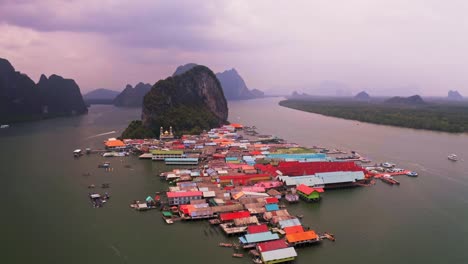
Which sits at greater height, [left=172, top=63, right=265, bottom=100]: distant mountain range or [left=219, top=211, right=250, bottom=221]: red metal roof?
[left=172, top=63, right=265, bottom=100]: distant mountain range

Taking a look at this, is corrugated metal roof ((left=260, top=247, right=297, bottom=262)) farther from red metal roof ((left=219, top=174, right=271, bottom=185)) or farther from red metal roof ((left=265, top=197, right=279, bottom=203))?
red metal roof ((left=219, top=174, right=271, bottom=185))

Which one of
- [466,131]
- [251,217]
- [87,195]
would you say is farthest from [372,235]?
[466,131]

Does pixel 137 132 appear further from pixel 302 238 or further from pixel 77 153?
pixel 302 238

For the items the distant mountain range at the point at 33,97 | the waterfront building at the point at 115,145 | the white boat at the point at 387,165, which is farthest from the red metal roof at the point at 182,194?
the distant mountain range at the point at 33,97

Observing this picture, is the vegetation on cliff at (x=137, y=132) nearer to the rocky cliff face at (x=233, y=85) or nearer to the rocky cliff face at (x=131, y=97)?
the rocky cliff face at (x=131, y=97)

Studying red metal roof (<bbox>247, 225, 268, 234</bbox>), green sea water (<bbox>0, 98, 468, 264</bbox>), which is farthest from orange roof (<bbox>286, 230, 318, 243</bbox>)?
red metal roof (<bbox>247, 225, 268, 234</bbox>)

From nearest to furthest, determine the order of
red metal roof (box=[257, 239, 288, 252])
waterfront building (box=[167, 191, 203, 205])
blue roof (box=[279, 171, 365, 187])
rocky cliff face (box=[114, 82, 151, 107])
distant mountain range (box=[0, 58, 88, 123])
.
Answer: red metal roof (box=[257, 239, 288, 252]) → waterfront building (box=[167, 191, 203, 205]) → blue roof (box=[279, 171, 365, 187]) → distant mountain range (box=[0, 58, 88, 123]) → rocky cliff face (box=[114, 82, 151, 107])

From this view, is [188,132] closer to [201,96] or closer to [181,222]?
[201,96]

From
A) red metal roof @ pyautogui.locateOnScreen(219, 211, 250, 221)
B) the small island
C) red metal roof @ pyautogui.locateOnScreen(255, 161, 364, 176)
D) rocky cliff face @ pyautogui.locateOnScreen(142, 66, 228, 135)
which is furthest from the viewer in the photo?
rocky cliff face @ pyautogui.locateOnScreen(142, 66, 228, 135)
